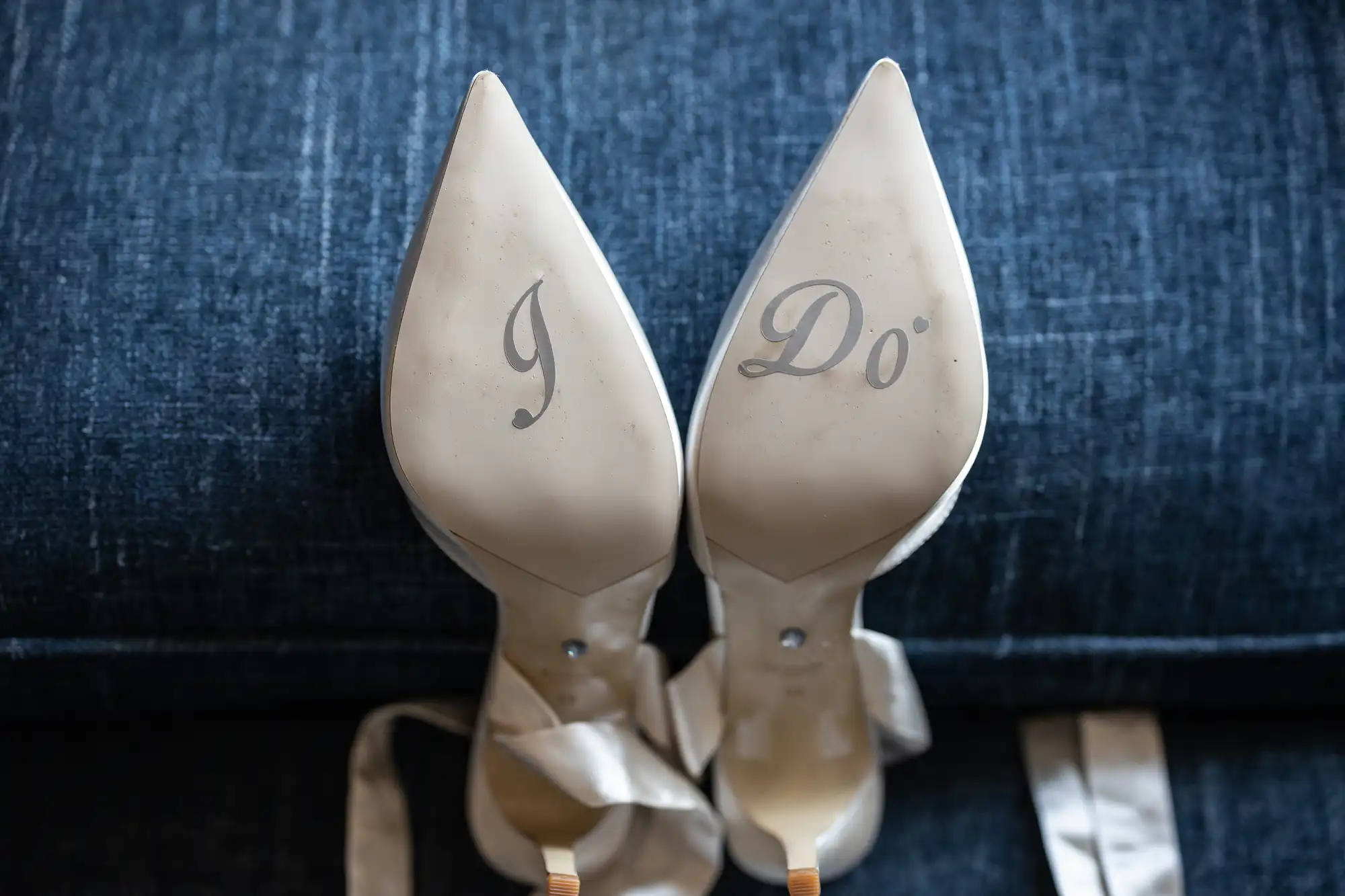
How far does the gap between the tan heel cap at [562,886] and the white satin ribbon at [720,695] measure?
100 millimetres

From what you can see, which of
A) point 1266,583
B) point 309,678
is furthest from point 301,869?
point 1266,583

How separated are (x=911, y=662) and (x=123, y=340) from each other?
49 centimetres

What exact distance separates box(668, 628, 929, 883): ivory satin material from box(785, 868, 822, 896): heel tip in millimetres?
39

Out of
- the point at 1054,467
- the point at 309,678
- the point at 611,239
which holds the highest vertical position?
the point at 611,239

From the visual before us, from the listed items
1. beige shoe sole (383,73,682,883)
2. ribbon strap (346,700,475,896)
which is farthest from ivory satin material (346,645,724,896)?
beige shoe sole (383,73,682,883)

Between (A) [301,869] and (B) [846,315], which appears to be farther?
(A) [301,869]

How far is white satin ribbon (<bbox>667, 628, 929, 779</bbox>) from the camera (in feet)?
2.29

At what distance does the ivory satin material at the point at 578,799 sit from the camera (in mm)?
672

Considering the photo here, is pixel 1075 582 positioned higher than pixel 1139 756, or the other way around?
pixel 1075 582

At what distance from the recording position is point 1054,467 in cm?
69

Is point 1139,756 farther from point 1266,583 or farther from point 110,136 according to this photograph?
point 110,136

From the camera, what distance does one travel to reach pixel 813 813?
69cm

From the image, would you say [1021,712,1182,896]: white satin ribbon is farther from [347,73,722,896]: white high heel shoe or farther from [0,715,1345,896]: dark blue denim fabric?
[347,73,722,896]: white high heel shoe

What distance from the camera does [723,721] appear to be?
2.33 feet
